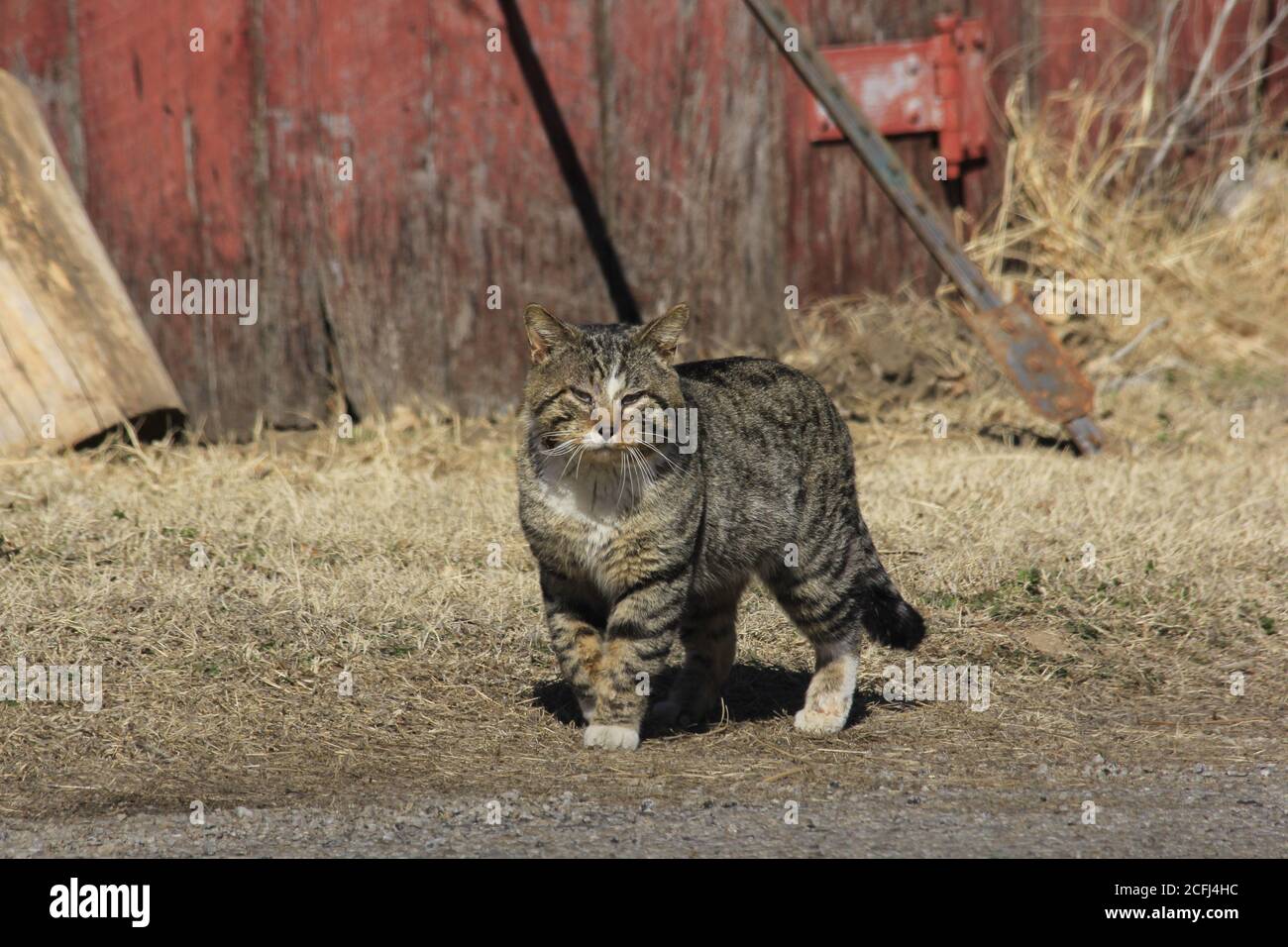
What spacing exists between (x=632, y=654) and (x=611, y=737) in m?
0.24

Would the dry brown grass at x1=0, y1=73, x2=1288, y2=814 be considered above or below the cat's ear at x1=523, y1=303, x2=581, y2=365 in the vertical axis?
below

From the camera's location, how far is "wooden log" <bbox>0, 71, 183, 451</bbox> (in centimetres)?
614

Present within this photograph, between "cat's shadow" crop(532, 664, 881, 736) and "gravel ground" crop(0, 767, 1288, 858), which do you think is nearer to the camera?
"gravel ground" crop(0, 767, 1288, 858)

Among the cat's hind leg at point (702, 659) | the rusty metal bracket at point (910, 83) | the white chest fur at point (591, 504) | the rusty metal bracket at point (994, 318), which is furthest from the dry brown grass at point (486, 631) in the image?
the rusty metal bracket at point (910, 83)

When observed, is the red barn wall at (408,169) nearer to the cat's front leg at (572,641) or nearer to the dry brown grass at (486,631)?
the dry brown grass at (486,631)

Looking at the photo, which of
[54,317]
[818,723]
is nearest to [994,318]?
[818,723]

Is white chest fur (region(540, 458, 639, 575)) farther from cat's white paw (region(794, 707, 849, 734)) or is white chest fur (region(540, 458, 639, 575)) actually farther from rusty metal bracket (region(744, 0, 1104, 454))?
rusty metal bracket (region(744, 0, 1104, 454))

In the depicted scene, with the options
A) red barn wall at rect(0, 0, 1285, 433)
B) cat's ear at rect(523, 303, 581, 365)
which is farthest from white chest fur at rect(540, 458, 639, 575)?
red barn wall at rect(0, 0, 1285, 433)

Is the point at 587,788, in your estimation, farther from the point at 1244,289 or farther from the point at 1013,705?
the point at 1244,289

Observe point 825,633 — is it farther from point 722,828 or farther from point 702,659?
point 722,828

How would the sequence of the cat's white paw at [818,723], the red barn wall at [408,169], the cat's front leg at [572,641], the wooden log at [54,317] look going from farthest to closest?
the red barn wall at [408,169] → the wooden log at [54,317] → the cat's white paw at [818,723] → the cat's front leg at [572,641]

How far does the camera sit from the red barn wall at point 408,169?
23.2 feet

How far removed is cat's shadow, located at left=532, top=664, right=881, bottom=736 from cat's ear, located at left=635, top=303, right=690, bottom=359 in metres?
1.10

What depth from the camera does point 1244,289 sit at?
27.6 feet
